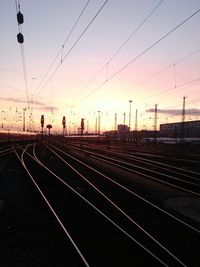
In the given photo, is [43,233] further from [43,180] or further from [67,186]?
[43,180]

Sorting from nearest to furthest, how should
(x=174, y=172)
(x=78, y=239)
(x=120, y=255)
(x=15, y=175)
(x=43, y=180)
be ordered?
(x=120, y=255) → (x=78, y=239) → (x=43, y=180) → (x=15, y=175) → (x=174, y=172)

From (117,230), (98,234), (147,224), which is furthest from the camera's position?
(147,224)

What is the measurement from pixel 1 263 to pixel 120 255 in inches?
91.0

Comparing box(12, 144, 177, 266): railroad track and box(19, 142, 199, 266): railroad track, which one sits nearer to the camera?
box(12, 144, 177, 266): railroad track

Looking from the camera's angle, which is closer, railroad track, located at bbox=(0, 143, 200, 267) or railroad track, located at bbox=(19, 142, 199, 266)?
railroad track, located at bbox=(0, 143, 200, 267)

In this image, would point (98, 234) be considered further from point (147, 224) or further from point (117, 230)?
point (147, 224)

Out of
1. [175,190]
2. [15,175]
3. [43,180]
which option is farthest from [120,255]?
[15,175]

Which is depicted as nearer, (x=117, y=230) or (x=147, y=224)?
(x=117, y=230)

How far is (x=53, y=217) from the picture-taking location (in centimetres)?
1270

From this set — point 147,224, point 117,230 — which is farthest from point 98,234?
point 147,224

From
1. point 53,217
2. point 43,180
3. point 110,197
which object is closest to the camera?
point 53,217

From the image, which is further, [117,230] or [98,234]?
[117,230]

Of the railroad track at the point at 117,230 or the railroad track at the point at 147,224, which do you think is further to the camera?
the railroad track at the point at 147,224

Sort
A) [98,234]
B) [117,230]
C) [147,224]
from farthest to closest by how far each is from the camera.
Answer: [147,224]
[117,230]
[98,234]
